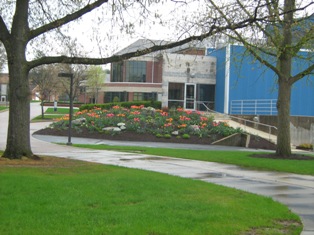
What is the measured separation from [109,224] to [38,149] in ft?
41.7

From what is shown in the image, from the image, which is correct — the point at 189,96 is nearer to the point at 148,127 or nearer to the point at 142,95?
the point at 148,127

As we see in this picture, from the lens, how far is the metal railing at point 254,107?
36.8 meters

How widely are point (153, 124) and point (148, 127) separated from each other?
55cm

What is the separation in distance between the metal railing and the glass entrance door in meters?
3.62

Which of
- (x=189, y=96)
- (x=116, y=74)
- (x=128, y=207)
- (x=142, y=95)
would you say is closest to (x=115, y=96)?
(x=116, y=74)

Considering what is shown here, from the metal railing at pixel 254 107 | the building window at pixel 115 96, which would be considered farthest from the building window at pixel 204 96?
the building window at pixel 115 96

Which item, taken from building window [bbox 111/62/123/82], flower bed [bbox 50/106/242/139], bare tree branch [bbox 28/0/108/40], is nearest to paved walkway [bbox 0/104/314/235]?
bare tree branch [bbox 28/0/108/40]

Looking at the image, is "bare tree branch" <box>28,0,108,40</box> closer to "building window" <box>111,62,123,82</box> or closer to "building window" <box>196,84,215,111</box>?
"building window" <box>196,84,215,111</box>

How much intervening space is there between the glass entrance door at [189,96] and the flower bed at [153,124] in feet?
32.7

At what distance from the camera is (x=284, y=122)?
664 inches

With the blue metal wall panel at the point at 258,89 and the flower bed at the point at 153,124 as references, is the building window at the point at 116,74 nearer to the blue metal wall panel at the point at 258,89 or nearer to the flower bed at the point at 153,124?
the blue metal wall panel at the point at 258,89

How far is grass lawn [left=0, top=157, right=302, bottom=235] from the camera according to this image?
A: 210 inches

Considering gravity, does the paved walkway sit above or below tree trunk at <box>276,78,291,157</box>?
below

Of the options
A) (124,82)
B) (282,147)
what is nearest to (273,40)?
(282,147)
